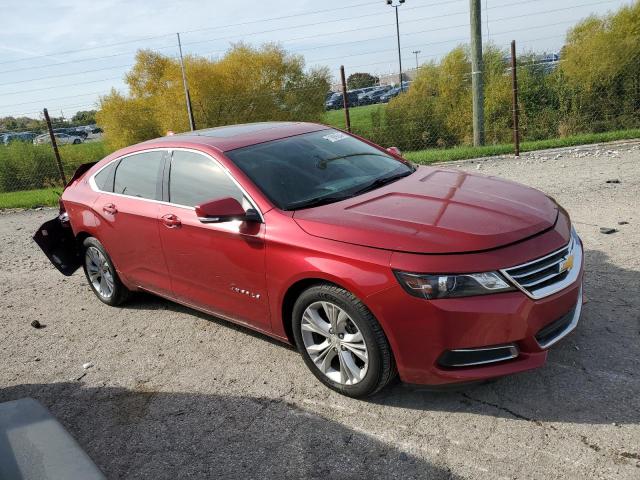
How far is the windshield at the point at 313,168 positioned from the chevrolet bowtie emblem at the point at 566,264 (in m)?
1.39

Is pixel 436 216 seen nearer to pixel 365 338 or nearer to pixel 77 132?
pixel 365 338

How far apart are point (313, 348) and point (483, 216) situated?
1.34 m

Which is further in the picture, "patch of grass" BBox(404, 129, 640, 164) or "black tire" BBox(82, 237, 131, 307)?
"patch of grass" BBox(404, 129, 640, 164)

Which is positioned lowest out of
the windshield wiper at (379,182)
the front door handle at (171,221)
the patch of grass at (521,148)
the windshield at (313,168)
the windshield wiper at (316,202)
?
the patch of grass at (521,148)

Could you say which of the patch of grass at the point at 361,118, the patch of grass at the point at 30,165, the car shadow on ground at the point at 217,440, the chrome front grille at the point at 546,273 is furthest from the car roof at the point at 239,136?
the patch of grass at the point at 30,165

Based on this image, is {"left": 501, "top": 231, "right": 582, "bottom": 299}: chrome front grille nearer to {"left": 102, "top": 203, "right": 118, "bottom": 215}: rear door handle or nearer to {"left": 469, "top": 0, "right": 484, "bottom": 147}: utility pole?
{"left": 102, "top": 203, "right": 118, "bottom": 215}: rear door handle


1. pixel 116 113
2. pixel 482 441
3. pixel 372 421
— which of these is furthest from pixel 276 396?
pixel 116 113

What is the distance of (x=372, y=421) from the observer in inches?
126

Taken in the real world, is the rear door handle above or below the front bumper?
above

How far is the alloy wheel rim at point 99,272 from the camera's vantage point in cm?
550

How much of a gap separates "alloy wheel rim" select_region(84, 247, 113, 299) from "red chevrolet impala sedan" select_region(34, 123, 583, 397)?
1.40 ft

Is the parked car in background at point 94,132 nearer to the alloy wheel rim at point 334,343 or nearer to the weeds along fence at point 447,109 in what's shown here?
the weeds along fence at point 447,109

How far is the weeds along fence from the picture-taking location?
15555 mm

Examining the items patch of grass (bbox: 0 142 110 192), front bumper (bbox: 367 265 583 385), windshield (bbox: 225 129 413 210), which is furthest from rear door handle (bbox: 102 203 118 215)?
patch of grass (bbox: 0 142 110 192)
